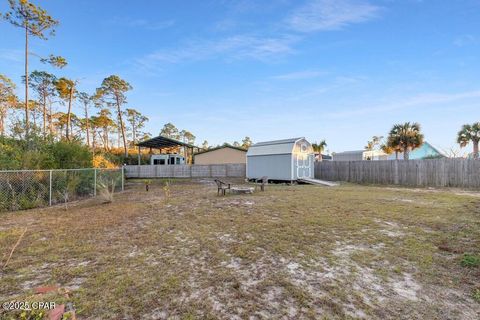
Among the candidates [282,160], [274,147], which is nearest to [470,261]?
[282,160]

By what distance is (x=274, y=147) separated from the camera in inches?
700

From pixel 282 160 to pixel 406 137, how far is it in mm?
17689

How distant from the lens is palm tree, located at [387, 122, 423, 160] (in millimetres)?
24844

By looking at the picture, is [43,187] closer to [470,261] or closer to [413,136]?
[470,261]

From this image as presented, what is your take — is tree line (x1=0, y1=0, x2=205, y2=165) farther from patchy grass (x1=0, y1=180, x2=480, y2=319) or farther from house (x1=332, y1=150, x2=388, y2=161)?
house (x1=332, y1=150, x2=388, y2=161)

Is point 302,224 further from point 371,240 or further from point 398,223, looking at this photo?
point 398,223

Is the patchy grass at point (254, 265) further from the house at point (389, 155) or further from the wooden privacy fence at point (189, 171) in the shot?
the house at point (389, 155)

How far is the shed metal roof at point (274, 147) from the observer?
16667 mm

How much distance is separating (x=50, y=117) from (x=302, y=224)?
3374 centimetres

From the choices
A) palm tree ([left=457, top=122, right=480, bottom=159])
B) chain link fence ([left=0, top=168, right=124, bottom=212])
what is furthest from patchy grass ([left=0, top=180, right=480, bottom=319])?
palm tree ([left=457, top=122, right=480, bottom=159])

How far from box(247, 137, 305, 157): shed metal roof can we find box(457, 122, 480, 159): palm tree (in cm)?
1966

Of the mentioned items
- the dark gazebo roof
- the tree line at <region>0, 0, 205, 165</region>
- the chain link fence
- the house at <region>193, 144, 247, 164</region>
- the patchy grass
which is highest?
the tree line at <region>0, 0, 205, 165</region>

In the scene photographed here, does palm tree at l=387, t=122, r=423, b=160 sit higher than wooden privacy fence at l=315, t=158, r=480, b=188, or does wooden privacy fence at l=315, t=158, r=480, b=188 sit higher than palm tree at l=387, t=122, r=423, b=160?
palm tree at l=387, t=122, r=423, b=160

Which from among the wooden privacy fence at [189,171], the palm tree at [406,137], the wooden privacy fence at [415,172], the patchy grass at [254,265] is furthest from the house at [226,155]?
the patchy grass at [254,265]
